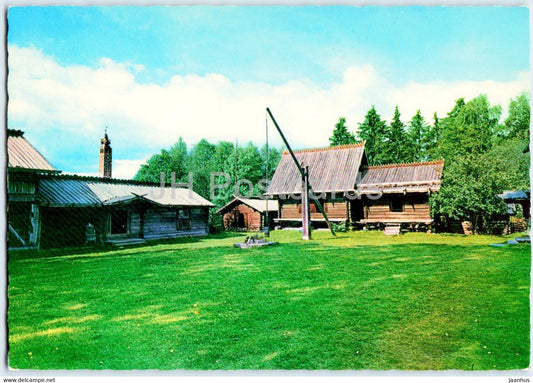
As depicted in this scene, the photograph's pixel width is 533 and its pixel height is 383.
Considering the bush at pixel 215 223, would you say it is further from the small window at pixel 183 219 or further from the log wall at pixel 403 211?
the log wall at pixel 403 211

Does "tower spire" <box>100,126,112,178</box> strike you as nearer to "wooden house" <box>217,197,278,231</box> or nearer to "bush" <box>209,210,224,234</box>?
"bush" <box>209,210,224,234</box>

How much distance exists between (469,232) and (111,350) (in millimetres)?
11628

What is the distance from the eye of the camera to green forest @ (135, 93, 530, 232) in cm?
495

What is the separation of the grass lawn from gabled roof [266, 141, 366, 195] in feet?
33.0

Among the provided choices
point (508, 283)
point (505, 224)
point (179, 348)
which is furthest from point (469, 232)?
point (179, 348)

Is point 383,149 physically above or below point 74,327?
above

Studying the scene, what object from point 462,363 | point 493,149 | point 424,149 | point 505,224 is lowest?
point 462,363

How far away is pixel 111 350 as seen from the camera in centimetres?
324

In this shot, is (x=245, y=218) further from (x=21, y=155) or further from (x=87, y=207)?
(x=21, y=155)

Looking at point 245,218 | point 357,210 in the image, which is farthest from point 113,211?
point 357,210

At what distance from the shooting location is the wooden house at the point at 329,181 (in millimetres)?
16312

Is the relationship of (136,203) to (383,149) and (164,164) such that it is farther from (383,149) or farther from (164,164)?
(383,149)

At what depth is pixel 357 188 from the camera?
1619 centimetres

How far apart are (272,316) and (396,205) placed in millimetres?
13434
